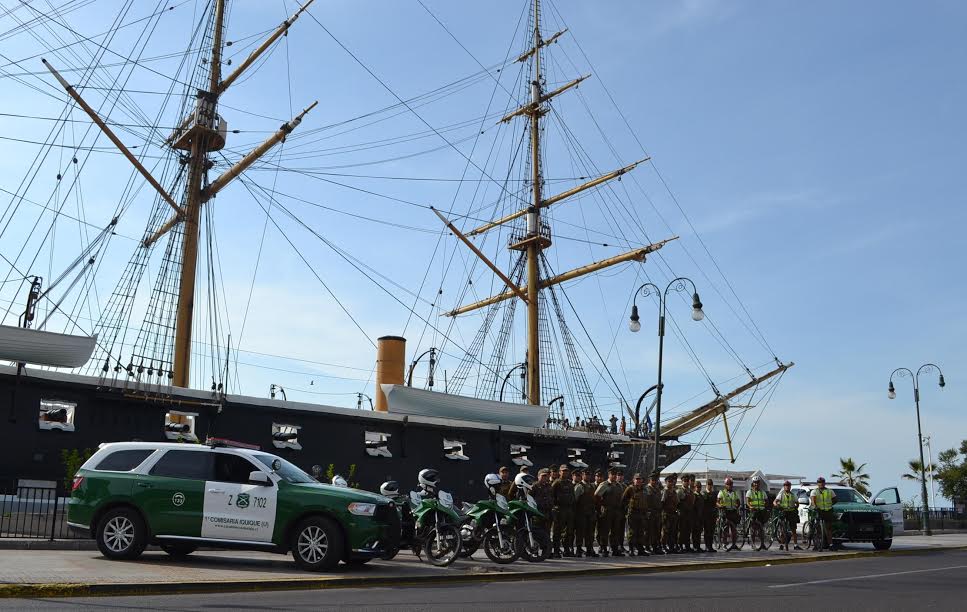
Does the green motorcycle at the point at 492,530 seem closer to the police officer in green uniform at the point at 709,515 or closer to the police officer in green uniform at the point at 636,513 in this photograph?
the police officer in green uniform at the point at 636,513

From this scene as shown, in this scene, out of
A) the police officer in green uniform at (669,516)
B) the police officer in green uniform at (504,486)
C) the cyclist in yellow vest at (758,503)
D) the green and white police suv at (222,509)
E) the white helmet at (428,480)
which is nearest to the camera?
the green and white police suv at (222,509)

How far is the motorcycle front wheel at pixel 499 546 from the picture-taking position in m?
14.0

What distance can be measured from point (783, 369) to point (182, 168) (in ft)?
94.0

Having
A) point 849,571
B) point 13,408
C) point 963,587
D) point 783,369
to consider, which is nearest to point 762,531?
point 849,571

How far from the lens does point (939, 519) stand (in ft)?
138

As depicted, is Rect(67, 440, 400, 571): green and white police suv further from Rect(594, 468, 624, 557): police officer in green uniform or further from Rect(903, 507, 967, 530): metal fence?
Rect(903, 507, 967, 530): metal fence

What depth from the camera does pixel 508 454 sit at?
30250mm

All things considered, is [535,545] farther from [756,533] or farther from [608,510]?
[756,533]

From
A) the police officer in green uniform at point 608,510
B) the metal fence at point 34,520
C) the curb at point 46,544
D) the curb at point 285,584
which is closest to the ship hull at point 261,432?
the metal fence at point 34,520

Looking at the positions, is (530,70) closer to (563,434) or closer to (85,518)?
(563,434)

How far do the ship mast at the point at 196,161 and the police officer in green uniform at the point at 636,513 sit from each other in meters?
15.2

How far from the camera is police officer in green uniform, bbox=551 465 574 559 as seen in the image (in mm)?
16500

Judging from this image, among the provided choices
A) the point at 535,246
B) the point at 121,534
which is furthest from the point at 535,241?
the point at 121,534

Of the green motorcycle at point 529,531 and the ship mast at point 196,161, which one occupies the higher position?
the ship mast at point 196,161
